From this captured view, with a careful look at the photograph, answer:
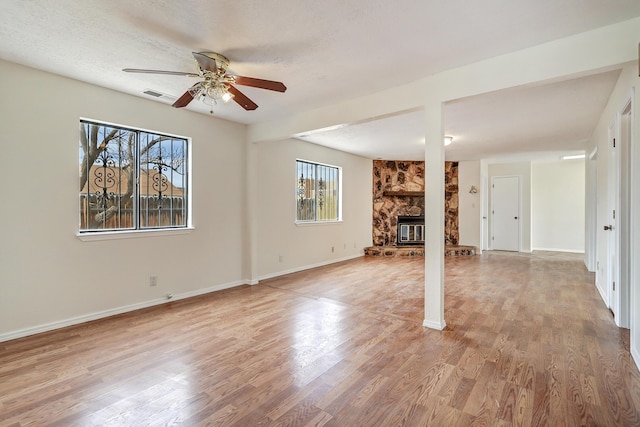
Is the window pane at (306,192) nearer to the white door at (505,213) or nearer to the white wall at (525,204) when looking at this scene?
the white door at (505,213)

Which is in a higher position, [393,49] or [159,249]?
[393,49]

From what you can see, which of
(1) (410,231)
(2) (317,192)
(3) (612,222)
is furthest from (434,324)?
(1) (410,231)

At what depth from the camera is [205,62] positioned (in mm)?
2492

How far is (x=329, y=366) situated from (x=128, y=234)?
2760mm

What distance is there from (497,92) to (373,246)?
5.81 metres

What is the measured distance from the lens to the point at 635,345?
2.39 m

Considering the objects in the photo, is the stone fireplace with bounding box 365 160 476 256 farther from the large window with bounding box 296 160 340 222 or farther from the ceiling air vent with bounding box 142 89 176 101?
the ceiling air vent with bounding box 142 89 176 101

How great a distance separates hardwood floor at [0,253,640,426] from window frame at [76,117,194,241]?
2.97 feet

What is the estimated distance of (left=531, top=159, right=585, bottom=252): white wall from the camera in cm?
823

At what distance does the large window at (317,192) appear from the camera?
6176mm

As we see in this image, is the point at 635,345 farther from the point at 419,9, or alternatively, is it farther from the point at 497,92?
the point at 419,9

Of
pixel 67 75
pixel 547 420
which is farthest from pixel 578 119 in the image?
pixel 67 75

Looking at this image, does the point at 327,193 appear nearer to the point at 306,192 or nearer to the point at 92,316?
the point at 306,192

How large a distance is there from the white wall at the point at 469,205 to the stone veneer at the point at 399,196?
125mm
